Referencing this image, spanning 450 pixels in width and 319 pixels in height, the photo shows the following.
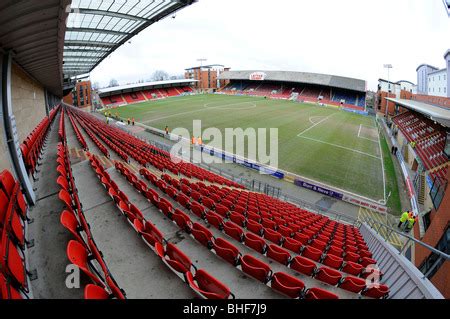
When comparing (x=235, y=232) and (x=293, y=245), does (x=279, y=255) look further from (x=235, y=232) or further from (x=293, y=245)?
(x=235, y=232)

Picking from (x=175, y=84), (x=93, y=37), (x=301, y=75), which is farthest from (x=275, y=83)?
(x=93, y=37)

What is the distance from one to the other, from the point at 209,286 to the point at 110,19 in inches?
663

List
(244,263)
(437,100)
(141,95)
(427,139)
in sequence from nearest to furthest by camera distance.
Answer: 1. (244,263)
2. (427,139)
3. (437,100)
4. (141,95)

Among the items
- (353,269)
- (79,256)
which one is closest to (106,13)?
(79,256)

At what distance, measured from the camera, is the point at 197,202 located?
25.3 feet

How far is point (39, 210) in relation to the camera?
559 cm

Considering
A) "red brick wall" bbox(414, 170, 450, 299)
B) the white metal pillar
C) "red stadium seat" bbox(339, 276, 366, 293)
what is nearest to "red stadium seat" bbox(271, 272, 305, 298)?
"red stadium seat" bbox(339, 276, 366, 293)

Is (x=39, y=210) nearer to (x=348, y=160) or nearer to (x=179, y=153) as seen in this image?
(x=179, y=153)

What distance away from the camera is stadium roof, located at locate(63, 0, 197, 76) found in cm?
1236

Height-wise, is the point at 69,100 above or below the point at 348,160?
above

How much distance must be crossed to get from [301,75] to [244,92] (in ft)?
57.3

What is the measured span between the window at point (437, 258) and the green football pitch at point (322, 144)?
7031 mm

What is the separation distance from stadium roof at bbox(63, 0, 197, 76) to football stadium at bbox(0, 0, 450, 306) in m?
0.12

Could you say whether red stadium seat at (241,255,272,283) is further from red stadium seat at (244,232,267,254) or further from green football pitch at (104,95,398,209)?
green football pitch at (104,95,398,209)
